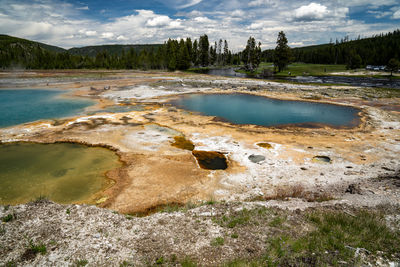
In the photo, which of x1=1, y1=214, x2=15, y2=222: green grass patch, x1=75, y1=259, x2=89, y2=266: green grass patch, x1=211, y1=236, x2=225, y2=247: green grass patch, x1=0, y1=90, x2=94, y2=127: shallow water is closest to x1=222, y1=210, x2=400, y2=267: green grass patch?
x1=211, y1=236, x2=225, y2=247: green grass patch

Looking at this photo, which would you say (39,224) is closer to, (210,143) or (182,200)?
(182,200)

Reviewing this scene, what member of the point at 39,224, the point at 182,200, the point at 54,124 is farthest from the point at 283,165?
the point at 54,124

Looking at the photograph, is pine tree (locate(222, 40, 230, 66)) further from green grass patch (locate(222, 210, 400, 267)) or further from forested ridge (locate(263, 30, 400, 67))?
green grass patch (locate(222, 210, 400, 267))

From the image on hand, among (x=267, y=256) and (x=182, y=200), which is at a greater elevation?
(x=267, y=256)

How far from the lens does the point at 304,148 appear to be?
59.6 ft

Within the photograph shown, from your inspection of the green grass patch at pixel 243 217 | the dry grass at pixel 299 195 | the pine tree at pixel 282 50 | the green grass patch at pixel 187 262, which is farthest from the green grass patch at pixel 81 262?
the pine tree at pixel 282 50

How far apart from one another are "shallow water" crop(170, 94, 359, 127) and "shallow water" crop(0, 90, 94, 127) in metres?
15.7

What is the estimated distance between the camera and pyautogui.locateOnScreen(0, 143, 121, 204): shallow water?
40.7 ft

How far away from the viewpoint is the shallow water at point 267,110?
27.7m

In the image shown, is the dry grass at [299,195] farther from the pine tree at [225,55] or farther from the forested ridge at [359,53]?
the pine tree at [225,55]

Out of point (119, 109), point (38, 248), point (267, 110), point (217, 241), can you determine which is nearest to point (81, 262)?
point (38, 248)

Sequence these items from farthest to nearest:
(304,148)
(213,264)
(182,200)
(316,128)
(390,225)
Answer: (316,128), (304,148), (182,200), (390,225), (213,264)

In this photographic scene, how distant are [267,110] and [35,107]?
1400 inches

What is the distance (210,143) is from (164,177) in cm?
649
